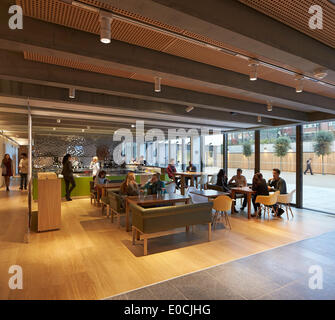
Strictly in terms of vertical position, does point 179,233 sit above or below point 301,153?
below

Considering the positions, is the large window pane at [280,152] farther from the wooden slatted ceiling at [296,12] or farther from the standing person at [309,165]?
the wooden slatted ceiling at [296,12]

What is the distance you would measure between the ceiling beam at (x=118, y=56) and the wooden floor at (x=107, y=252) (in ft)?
9.55

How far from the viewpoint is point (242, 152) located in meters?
10.6

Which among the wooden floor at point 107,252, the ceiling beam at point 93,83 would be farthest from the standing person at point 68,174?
the ceiling beam at point 93,83

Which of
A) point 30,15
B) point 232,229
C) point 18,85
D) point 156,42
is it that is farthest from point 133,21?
point 232,229

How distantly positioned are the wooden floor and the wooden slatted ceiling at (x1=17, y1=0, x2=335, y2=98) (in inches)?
125

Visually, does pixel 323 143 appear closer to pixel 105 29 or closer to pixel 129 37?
pixel 129 37

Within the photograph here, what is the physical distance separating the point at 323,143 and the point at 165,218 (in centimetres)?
631

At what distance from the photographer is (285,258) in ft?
12.8

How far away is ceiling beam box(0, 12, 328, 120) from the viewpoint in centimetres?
245

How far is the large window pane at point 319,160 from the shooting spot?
736 centimetres

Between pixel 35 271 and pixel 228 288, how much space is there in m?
2.77

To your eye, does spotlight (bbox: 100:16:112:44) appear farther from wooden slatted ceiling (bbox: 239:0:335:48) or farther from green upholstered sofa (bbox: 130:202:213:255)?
green upholstered sofa (bbox: 130:202:213:255)

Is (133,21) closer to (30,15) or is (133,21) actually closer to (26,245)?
(30,15)
